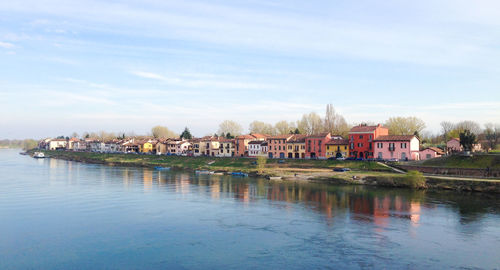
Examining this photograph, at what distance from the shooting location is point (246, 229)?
3572 cm

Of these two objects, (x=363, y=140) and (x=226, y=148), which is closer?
(x=363, y=140)

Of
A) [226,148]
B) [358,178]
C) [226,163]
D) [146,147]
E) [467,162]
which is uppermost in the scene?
[146,147]

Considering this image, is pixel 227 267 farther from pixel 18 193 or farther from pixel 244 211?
pixel 18 193

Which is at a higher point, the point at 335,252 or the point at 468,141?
the point at 468,141

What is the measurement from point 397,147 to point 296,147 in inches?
1087

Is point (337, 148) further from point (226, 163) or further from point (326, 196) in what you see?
point (326, 196)

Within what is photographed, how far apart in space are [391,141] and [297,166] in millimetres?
21091

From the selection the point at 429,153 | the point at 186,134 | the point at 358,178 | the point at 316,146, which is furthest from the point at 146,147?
the point at 429,153

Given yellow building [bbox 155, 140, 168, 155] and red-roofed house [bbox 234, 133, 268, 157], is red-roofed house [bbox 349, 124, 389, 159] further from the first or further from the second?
yellow building [bbox 155, 140, 168, 155]

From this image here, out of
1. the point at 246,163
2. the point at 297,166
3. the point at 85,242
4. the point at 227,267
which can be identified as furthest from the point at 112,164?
the point at 227,267

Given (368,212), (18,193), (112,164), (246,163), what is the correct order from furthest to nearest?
(112,164), (246,163), (18,193), (368,212)

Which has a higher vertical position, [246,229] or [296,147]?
[296,147]

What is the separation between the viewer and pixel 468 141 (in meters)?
74.7

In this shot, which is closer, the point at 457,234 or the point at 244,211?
the point at 457,234
